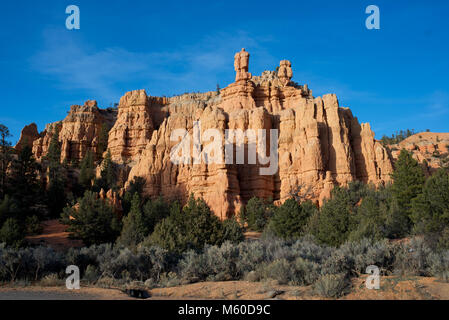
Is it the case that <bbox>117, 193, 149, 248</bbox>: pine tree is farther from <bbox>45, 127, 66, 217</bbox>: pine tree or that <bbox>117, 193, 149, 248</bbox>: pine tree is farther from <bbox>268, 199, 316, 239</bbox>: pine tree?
<bbox>45, 127, 66, 217</bbox>: pine tree

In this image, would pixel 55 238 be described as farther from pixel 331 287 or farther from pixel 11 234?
pixel 331 287

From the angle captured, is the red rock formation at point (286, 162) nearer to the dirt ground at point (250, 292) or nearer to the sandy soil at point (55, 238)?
the sandy soil at point (55, 238)

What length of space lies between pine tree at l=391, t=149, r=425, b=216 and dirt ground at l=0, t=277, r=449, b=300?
20.2 m

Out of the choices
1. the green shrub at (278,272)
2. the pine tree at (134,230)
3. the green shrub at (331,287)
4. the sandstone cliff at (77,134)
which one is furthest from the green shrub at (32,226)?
the sandstone cliff at (77,134)

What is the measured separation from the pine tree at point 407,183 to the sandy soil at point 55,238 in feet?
86.0

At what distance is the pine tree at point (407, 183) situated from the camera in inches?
→ 1340

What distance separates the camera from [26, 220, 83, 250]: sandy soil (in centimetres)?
3611

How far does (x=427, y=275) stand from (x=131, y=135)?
62.9m

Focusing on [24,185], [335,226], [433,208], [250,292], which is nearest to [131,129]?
[24,185]

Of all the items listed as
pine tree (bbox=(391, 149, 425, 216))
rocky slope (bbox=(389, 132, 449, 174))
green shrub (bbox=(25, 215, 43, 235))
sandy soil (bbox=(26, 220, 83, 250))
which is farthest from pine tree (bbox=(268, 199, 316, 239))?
rocky slope (bbox=(389, 132, 449, 174))

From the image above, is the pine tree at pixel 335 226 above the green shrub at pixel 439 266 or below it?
above

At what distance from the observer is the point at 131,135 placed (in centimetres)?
7438
